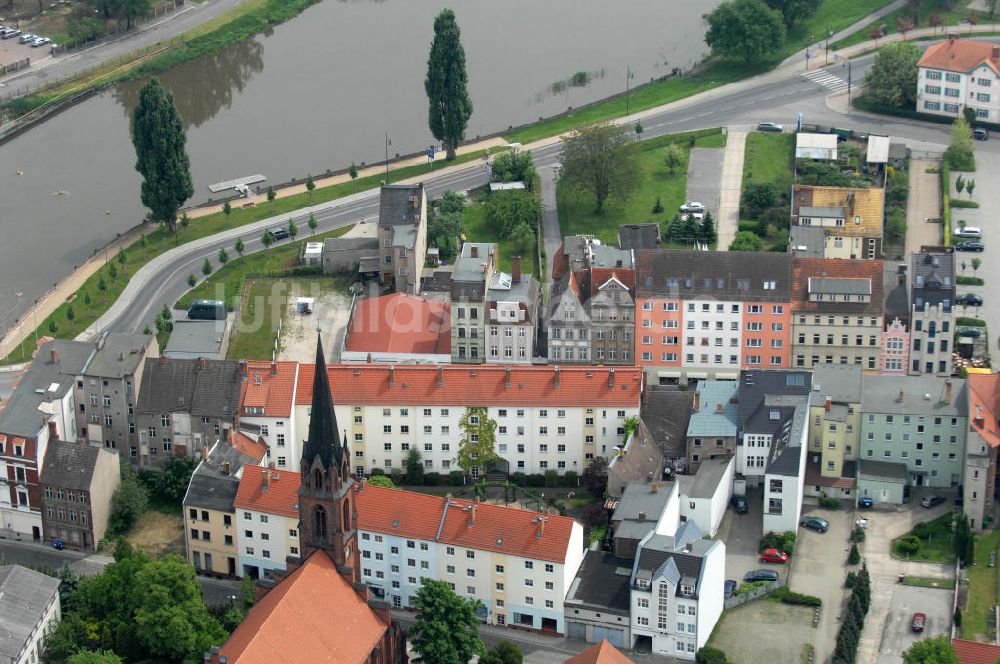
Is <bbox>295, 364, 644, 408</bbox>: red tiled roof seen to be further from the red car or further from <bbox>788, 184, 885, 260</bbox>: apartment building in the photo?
<bbox>788, 184, 885, 260</bbox>: apartment building

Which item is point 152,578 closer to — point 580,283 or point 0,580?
point 0,580

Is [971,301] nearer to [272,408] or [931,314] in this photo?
[931,314]

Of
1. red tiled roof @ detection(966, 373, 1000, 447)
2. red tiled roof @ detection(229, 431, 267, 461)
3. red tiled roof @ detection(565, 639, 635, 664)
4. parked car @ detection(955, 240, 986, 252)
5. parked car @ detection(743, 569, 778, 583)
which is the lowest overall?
red tiled roof @ detection(565, 639, 635, 664)

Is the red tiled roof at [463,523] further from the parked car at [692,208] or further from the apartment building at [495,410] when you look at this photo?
the parked car at [692,208]

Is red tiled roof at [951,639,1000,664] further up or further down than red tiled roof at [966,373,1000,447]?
further down

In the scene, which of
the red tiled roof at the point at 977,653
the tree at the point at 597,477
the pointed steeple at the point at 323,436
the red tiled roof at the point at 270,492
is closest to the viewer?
the pointed steeple at the point at 323,436

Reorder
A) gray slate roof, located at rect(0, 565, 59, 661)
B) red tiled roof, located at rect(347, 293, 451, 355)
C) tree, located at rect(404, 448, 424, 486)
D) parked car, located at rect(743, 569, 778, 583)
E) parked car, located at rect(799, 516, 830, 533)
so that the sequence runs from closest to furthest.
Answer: gray slate roof, located at rect(0, 565, 59, 661)
parked car, located at rect(743, 569, 778, 583)
parked car, located at rect(799, 516, 830, 533)
tree, located at rect(404, 448, 424, 486)
red tiled roof, located at rect(347, 293, 451, 355)

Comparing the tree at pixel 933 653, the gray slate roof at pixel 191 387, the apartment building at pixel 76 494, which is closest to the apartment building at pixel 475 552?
the gray slate roof at pixel 191 387

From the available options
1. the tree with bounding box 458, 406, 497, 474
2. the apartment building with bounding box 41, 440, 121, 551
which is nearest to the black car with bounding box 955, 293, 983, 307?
the tree with bounding box 458, 406, 497, 474
